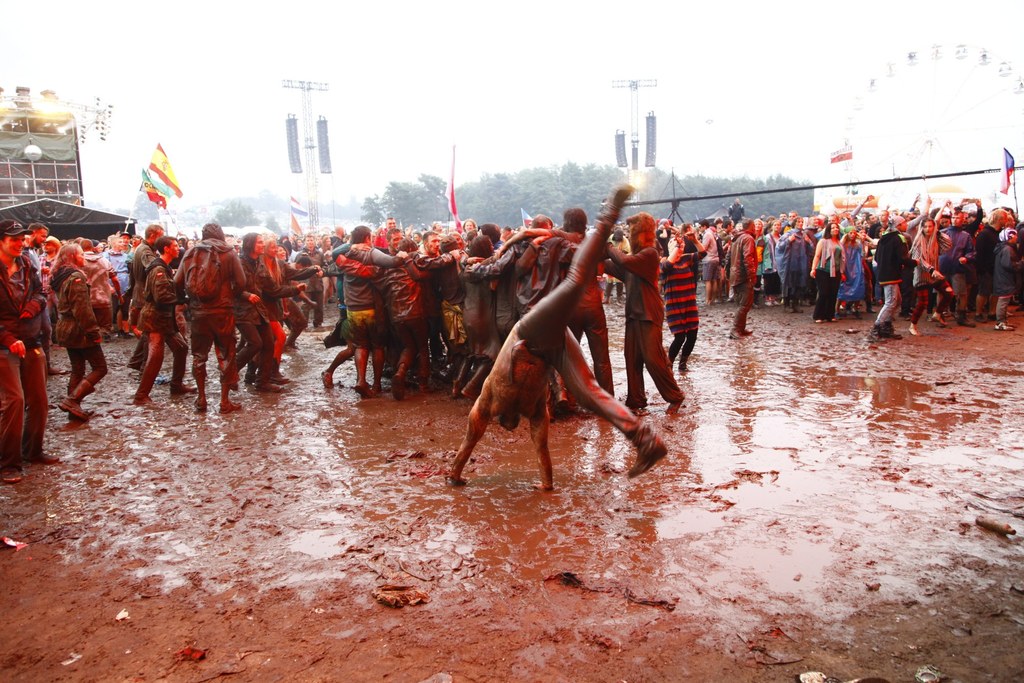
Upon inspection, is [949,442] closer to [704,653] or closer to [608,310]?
[704,653]

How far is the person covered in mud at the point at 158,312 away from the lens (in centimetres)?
859

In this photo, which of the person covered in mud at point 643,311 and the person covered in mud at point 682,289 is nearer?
the person covered in mud at point 643,311

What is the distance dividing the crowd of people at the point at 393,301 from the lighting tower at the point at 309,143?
2926 cm

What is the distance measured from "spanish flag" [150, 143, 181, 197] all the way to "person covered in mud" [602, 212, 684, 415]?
10.2m

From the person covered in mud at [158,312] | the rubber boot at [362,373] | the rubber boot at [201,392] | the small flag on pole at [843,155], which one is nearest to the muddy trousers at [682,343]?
the rubber boot at [362,373]

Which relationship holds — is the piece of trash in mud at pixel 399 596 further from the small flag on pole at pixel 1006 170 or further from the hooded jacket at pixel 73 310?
the small flag on pole at pixel 1006 170

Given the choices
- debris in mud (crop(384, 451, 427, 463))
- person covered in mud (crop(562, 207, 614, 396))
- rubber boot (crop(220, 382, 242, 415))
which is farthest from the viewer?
rubber boot (crop(220, 382, 242, 415))

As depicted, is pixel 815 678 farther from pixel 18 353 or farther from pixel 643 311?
pixel 18 353

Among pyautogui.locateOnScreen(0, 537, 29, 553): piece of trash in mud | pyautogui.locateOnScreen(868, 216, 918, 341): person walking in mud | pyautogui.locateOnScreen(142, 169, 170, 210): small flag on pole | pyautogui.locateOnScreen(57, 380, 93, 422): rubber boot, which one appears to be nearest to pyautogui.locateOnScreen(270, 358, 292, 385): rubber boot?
pyautogui.locateOnScreen(57, 380, 93, 422): rubber boot

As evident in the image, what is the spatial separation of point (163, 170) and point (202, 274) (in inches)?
286

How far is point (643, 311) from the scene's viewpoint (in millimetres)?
7590

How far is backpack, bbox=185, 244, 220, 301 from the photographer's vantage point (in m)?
8.04

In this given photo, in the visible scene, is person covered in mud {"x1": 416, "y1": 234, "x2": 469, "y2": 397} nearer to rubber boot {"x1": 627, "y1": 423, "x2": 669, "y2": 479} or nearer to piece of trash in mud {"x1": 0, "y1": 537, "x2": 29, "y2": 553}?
rubber boot {"x1": 627, "y1": 423, "x2": 669, "y2": 479}

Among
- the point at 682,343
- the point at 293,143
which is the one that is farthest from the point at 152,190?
the point at 293,143
